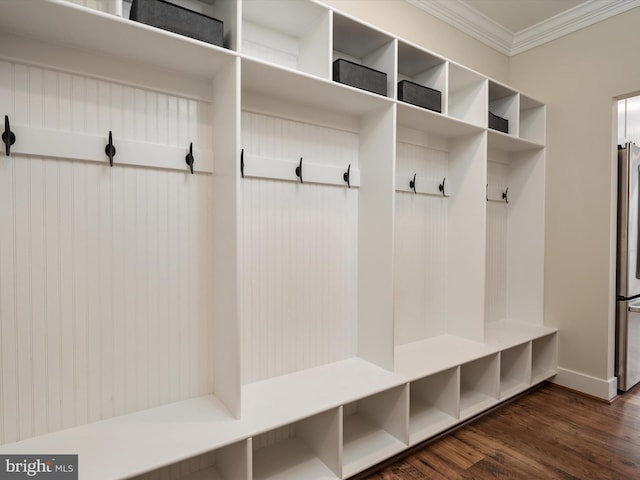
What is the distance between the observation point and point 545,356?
2896mm

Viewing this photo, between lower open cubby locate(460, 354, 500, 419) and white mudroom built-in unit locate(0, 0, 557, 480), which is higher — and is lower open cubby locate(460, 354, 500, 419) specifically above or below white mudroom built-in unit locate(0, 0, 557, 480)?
below

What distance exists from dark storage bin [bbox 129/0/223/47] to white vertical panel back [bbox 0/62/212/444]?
31 centimetres

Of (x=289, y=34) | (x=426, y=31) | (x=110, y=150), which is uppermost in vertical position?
(x=426, y=31)

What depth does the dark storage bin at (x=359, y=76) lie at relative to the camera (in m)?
1.80

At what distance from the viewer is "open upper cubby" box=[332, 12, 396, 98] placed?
1842 millimetres

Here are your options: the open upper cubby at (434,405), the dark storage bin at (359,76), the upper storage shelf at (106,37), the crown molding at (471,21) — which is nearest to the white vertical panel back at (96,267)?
the upper storage shelf at (106,37)

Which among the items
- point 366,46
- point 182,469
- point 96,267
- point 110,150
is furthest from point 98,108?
point 182,469

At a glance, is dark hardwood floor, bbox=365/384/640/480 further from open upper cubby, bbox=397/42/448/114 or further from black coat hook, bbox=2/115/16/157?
black coat hook, bbox=2/115/16/157

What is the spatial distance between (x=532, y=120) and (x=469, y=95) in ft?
2.89

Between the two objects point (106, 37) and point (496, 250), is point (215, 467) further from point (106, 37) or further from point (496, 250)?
point (496, 250)

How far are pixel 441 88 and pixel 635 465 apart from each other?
2.32 metres

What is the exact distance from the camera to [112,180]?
147 cm

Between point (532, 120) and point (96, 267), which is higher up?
point (532, 120)

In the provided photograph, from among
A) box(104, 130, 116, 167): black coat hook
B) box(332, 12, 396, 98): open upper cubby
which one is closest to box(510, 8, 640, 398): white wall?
box(332, 12, 396, 98): open upper cubby
